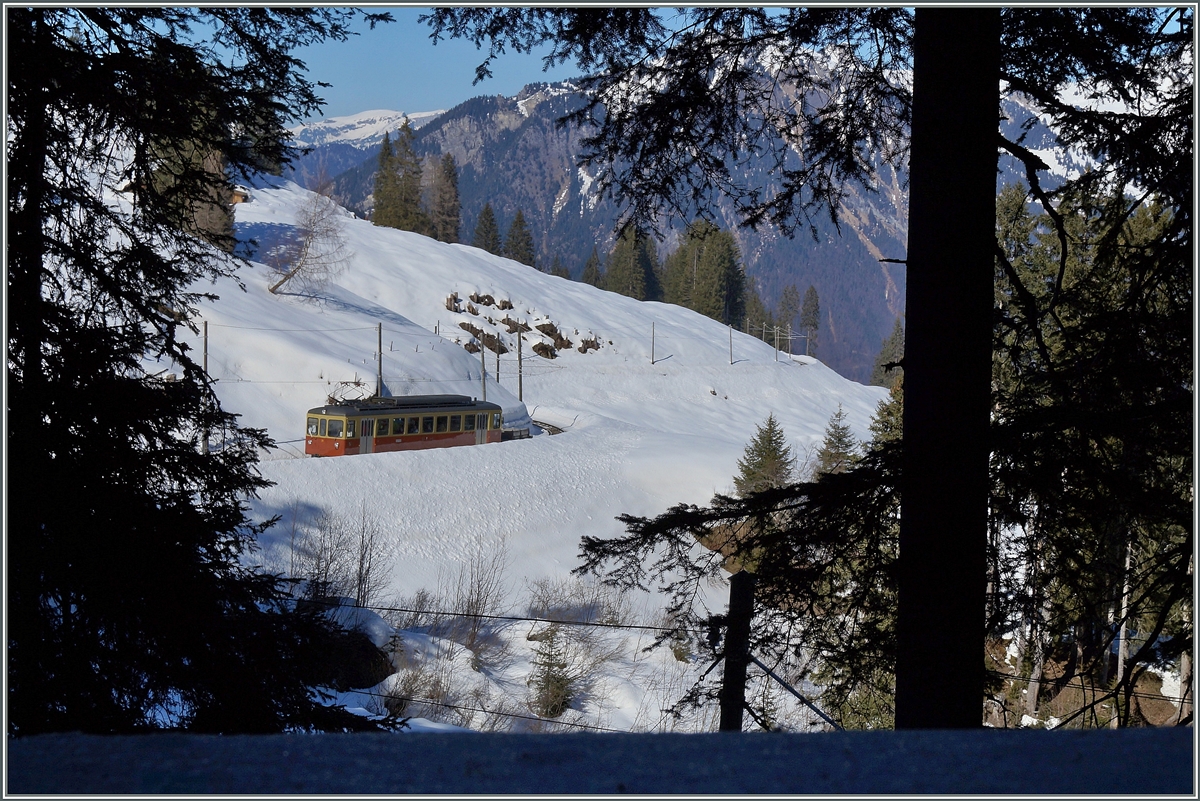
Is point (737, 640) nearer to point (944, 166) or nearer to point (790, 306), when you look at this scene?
point (944, 166)

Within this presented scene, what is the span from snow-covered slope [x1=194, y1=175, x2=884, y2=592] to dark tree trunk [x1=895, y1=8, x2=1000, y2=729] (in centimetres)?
375

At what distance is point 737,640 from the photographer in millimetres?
4027

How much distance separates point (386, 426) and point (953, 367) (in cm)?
2379

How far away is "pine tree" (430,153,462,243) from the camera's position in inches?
3241

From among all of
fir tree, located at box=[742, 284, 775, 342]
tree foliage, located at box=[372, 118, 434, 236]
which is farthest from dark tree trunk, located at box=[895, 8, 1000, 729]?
tree foliage, located at box=[372, 118, 434, 236]

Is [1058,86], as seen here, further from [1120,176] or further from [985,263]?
[985,263]

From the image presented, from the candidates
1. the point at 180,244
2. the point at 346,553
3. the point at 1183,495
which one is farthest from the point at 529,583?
the point at 1183,495

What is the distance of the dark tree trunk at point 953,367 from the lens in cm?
312

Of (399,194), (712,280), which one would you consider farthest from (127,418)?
(399,194)

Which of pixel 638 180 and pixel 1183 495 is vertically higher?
pixel 638 180

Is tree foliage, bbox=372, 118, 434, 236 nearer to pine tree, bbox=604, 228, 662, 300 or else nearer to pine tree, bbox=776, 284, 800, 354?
pine tree, bbox=604, 228, 662, 300

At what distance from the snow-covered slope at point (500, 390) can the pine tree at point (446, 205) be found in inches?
519

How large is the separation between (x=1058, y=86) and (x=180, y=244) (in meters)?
5.13

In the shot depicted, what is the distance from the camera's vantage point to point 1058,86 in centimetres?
434
